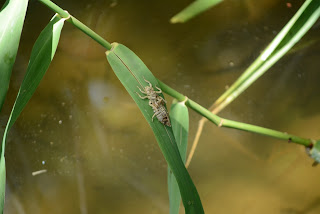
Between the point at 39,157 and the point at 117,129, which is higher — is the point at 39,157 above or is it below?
below

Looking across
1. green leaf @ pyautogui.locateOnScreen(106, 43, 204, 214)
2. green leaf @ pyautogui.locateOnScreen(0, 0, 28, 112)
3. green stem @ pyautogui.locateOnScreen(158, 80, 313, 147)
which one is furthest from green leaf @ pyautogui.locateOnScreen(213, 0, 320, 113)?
green leaf @ pyautogui.locateOnScreen(0, 0, 28, 112)

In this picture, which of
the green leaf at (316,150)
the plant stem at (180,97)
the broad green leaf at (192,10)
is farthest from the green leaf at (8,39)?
the green leaf at (316,150)

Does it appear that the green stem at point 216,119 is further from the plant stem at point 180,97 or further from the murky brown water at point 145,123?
the murky brown water at point 145,123

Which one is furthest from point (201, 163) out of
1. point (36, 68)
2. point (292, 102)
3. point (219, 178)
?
point (36, 68)

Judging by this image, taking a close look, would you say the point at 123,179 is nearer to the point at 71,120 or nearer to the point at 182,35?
the point at 71,120

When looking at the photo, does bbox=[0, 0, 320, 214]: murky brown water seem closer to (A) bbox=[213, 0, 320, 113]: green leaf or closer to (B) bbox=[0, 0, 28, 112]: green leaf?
(A) bbox=[213, 0, 320, 113]: green leaf

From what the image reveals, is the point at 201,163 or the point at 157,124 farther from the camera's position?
the point at 201,163
